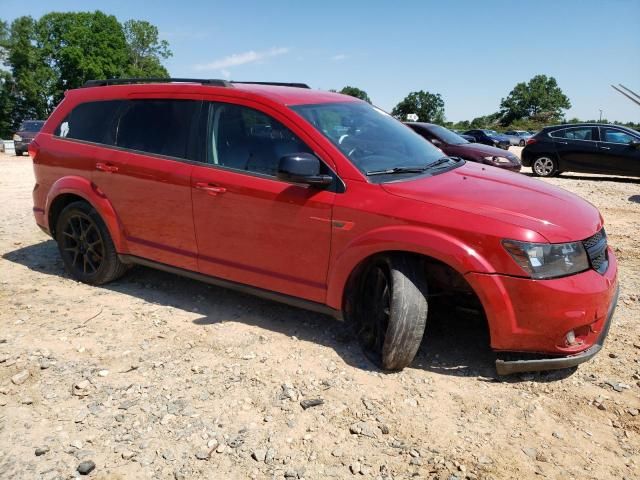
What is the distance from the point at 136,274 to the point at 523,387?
11.9 feet

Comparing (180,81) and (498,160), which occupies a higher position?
(180,81)

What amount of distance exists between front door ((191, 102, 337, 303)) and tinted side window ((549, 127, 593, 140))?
1205 cm

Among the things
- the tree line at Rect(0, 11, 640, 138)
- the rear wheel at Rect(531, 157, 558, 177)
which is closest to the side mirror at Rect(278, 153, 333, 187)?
the rear wheel at Rect(531, 157, 558, 177)

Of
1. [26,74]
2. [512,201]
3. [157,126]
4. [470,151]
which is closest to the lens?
[512,201]

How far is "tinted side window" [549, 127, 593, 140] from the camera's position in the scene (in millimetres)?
13289

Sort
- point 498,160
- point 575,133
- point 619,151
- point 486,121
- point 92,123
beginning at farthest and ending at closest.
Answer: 1. point 486,121
2. point 575,133
3. point 619,151
4. point 498,160
5. point 92,123

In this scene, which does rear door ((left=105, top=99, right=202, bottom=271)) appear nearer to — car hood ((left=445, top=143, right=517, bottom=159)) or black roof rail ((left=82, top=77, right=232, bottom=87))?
black roof rail ((left=82, top=77, right=232, bottom=87))

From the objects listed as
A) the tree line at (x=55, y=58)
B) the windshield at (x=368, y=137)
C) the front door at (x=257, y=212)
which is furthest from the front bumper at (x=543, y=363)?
the tree line at (x=55, y=58)

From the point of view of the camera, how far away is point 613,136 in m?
13.0

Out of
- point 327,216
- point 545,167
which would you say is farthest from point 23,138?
point 327,216

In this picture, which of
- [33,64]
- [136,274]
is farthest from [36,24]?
[136,274]

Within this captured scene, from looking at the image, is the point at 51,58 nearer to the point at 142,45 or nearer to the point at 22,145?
the point at 142,45

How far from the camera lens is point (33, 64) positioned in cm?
6066

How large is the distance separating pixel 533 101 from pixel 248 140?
374ft
